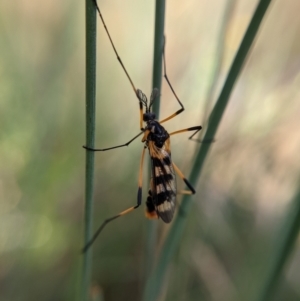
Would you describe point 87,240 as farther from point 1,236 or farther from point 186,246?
point 1,236

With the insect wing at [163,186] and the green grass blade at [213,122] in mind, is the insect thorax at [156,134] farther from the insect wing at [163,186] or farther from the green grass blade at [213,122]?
the green grass blade at [213,122]

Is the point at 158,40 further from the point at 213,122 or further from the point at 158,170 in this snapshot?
the point at 158,170

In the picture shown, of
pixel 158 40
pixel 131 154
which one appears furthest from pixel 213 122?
pixel 131 154

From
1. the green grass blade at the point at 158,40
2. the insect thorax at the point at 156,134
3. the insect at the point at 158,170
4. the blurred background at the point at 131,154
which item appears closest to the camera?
the green grass blade at the point at 158,40

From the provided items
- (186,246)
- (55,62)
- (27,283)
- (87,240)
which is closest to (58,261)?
(27,283)

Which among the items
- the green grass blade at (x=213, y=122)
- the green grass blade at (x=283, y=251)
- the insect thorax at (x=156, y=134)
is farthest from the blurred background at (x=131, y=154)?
the green grass blade at (x=283, y=251)

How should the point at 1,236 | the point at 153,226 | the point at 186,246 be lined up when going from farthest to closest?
1. the point at 1,236
2. the point at 186,246
3. the point at 153,226

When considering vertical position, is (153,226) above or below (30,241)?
above
